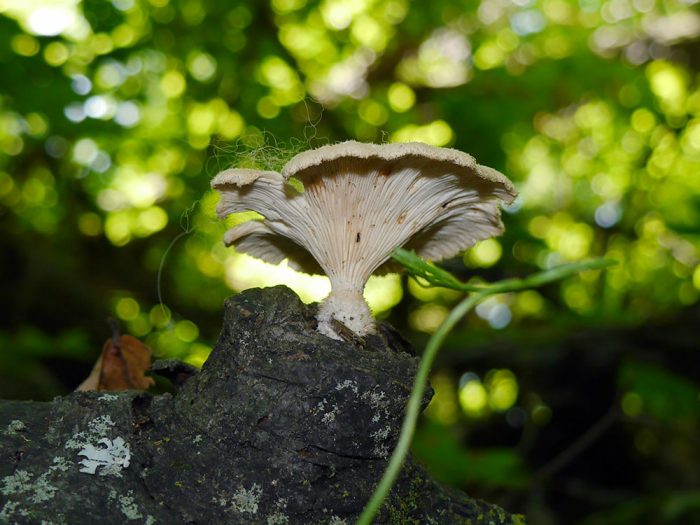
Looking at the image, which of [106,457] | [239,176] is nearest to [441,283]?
[239,176]

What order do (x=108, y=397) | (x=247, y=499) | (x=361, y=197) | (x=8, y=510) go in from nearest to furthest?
(x=8, y=510) < (x=247, y=499) < (x=108, y=397) < (x=361, y=197)

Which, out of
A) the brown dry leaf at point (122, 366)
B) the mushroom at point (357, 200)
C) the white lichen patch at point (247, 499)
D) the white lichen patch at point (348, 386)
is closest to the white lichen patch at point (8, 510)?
the white lichen patch at point (247, 499)

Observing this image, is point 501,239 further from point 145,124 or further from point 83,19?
point 145,124

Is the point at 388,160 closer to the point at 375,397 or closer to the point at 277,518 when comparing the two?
the point at 375,397

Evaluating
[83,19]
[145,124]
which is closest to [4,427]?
[83,19]

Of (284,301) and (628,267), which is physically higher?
(628,267)

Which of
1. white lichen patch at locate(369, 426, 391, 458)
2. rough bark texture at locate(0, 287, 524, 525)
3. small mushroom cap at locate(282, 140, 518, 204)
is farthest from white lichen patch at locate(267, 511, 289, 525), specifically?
small mushroom cap at locate(282, 140, 518, 204)

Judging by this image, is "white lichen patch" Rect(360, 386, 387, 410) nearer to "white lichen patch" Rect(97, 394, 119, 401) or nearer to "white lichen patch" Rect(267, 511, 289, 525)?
"white lichen patch" Rect(267, 511, 289, 525)
